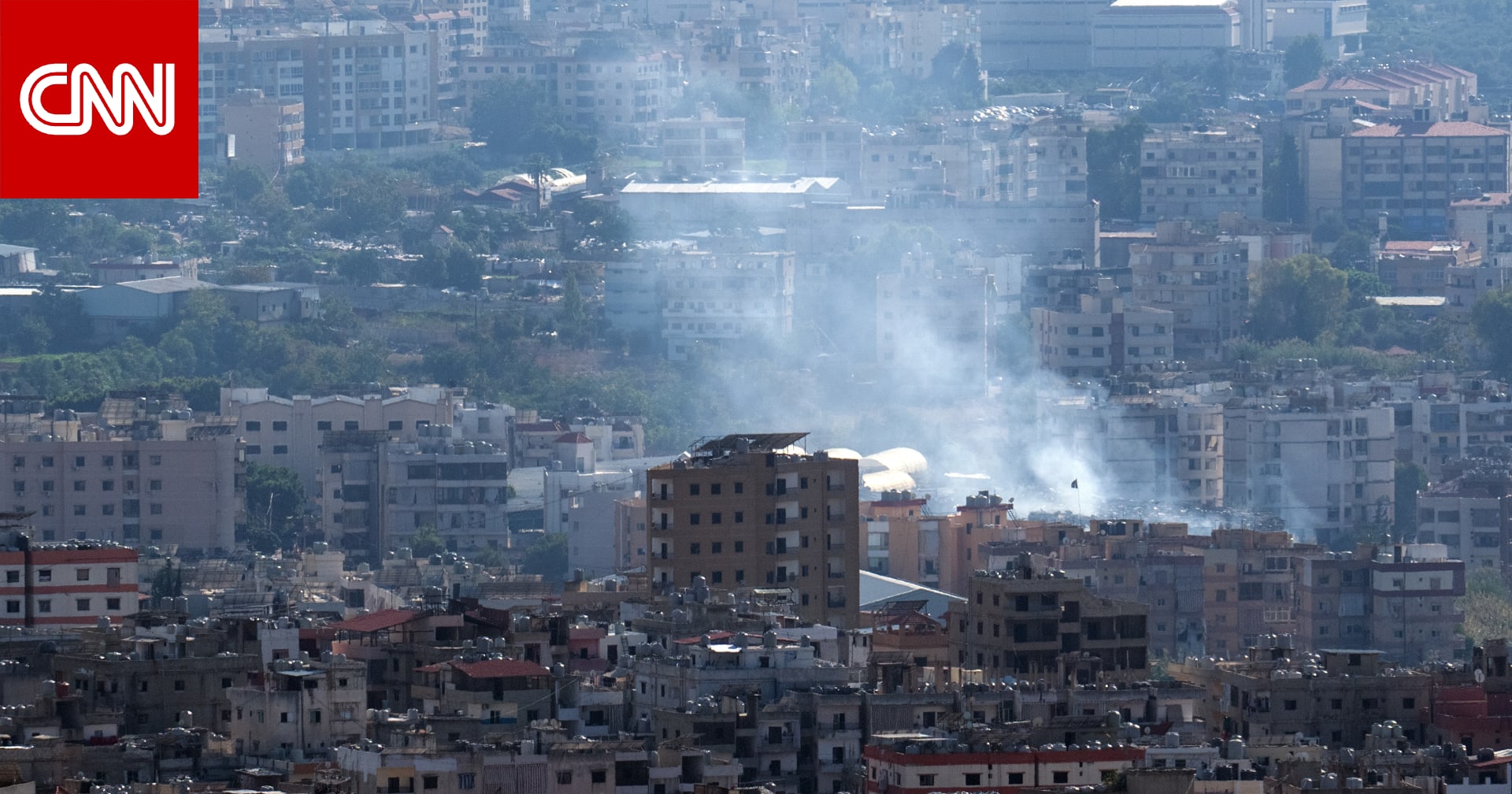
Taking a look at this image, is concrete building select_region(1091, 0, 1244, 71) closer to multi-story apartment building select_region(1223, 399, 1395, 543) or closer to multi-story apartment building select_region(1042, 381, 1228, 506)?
multi-story apartment building select_region(1042, 381, 1228, 506)

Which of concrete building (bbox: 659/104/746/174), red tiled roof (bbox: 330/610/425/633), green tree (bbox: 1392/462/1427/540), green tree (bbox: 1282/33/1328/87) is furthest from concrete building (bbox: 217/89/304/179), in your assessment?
red tiled roof (bbox: 330/610/425/633)

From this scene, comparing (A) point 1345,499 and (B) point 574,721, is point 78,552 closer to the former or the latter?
(B) point 574,721

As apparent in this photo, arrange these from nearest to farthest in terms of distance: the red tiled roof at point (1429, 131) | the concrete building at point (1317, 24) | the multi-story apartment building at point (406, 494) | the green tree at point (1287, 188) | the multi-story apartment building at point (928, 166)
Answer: the multi-story apartment building at point (406, 494) → the red tiled roof at point (1429, 131) → the green tree at point (1287, 188) → the multi-story apartment building at point (928, 166) → the concrete building at point (1317, 24)

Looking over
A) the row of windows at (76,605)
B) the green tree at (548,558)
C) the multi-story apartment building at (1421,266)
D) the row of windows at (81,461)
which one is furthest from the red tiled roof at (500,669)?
the multi-story apartment building at (1421,266)

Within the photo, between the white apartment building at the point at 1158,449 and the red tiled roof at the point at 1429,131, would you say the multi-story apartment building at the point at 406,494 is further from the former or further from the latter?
the red tiled roof at the point at 1429,131

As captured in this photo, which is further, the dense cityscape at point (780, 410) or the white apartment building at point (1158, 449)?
the white apartment building at point (1158, 449)

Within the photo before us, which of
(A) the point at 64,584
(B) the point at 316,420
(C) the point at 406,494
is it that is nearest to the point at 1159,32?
(B) the point at 316,420
